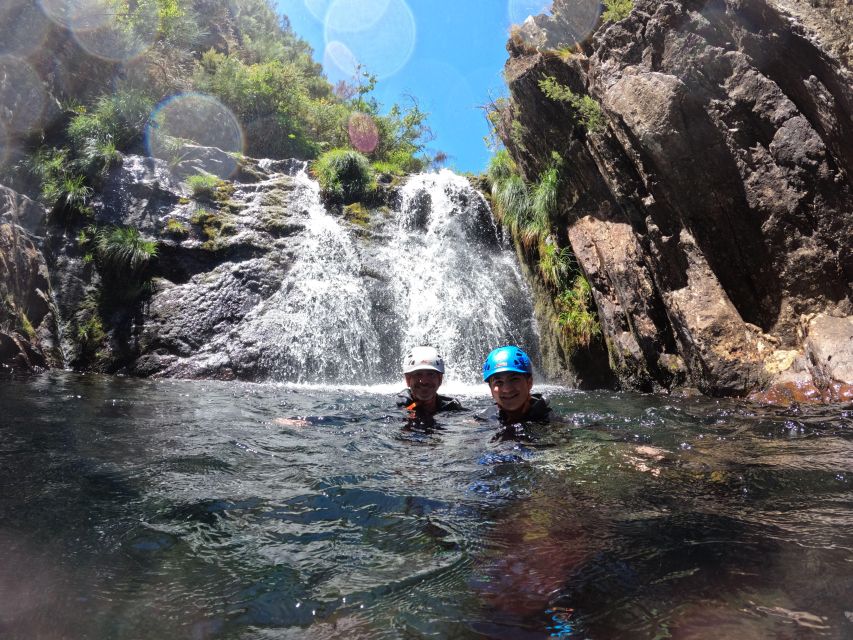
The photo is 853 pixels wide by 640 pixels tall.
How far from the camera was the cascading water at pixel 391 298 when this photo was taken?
10.7 metres

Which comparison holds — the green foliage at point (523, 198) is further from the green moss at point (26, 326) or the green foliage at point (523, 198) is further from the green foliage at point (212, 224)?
the green moss at point (26, 326)

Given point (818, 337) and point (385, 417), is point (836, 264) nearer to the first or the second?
point (818, 337)

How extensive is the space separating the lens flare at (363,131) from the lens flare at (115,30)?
8.29 m

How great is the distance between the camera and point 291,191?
14625mm

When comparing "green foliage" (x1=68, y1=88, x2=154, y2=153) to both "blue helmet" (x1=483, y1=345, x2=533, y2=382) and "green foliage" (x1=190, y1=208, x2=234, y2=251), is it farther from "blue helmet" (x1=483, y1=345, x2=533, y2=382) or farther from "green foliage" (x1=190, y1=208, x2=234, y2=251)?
"blue helmet" (x1=483, y1=345, x2=533, y2=382)

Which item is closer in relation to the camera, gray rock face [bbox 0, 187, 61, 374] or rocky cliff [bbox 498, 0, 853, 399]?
rocky cliff [bbox 498, 0, 853, 399]

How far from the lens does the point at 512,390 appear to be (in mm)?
4363

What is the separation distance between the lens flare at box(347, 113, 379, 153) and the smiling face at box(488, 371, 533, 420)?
69.9 ft

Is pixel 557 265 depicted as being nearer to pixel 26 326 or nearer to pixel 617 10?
pixel 617 10

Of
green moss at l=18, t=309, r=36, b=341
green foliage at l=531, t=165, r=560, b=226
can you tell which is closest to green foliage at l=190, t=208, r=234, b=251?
green moss at l=18, t=309, r=36, b=341

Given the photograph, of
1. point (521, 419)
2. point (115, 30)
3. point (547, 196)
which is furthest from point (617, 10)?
point (115, 30)

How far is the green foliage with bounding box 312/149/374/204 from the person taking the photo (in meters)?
14.7

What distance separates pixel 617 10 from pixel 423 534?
373 inches

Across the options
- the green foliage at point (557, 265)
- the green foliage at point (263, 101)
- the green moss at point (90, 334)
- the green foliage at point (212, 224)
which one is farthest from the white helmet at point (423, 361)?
the green foliage at point (263, 101)
